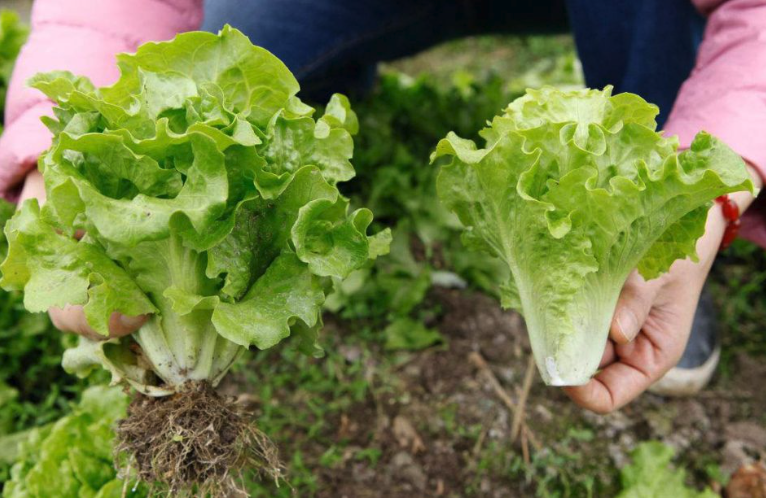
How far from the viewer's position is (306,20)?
3537 millimetres

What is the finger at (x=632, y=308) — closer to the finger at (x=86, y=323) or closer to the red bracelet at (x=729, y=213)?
the red bracelet at (x=729, y=213)

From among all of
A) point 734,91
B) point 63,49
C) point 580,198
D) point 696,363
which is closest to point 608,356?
point 580,198

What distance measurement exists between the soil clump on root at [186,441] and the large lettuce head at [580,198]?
1.02 metres

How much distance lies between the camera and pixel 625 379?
97.1 inches

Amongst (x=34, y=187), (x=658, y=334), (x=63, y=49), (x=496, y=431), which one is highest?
(x=63, y=49)

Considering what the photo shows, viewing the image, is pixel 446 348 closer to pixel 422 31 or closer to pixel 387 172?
pixel 387 172

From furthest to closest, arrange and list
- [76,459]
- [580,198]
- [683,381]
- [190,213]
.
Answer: [683,381] < [76,459] < [580,198] < [190,213]

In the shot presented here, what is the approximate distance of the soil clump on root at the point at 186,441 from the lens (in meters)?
2.27

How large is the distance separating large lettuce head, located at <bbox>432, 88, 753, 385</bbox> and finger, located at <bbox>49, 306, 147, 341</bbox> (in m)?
1.06

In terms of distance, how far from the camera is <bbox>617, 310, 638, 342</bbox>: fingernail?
7.30 feet

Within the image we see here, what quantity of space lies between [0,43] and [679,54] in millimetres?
3754

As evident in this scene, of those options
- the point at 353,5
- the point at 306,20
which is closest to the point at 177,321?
the point at 306,20

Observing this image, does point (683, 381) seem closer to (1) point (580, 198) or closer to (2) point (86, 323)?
(1) point (580, 198)

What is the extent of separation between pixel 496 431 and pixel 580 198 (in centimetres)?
160
